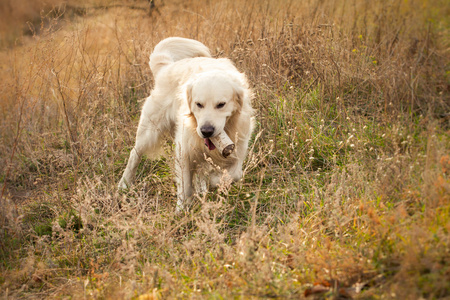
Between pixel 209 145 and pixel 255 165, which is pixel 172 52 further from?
pixel 255 165

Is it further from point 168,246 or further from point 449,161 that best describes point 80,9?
point 449,161

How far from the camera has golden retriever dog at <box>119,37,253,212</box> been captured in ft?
9.88

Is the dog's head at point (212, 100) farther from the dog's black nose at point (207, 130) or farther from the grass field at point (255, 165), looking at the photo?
the grass field at point (255, 165)

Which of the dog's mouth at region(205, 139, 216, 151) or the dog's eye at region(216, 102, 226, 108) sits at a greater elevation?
the dog's eye at region(216, 102, 226, 108)

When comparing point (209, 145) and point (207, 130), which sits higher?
point (207, 130)

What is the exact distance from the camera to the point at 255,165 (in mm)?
2607

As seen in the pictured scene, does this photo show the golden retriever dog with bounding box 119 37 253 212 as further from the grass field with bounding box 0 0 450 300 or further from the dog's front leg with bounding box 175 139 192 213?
the grass field with bounding box 0 0 450 300

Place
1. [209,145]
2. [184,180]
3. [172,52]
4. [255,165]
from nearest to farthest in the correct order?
[255,165], [209,145], [184,180], [172,52]

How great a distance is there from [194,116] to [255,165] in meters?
0.86

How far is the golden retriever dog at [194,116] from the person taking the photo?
3012mm

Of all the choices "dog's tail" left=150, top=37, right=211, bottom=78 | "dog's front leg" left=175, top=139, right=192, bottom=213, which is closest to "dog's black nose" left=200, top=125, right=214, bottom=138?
"dog's front leg" left=175, top=139, right=192, bottom=213

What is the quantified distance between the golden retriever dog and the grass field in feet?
0.53

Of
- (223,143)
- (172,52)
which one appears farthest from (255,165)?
(172,52)

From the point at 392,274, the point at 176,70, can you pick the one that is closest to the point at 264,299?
the point at 392,274
